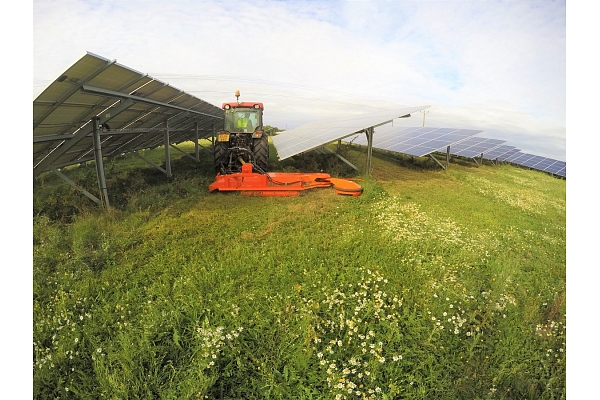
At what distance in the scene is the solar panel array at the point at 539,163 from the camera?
60.9ft

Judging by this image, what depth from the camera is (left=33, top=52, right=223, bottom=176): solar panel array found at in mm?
4594

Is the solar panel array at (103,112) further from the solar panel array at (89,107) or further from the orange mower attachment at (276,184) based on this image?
the orange mower attachment at (276,184)

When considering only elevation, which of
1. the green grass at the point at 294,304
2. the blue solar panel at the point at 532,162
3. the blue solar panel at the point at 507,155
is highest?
the blue solar panel at the point at 507,155

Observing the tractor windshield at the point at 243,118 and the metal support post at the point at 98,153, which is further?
the tractor windshield at the point at 243,118

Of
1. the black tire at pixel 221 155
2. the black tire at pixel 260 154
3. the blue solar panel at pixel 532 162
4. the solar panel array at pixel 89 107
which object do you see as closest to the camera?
the solar panel array at pixel 89 107

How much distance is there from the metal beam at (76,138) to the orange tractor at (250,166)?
283 cm

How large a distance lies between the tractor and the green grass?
3555 millimetres

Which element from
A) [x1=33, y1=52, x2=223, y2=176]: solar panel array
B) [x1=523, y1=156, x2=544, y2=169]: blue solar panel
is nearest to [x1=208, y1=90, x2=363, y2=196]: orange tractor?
[x1=33, y1=52, x2=223, y2=176]: solar panel array

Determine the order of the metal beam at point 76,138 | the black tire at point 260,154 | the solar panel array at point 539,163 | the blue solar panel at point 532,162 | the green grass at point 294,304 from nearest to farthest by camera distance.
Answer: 1. the green grass at point 294,304
2. the metal beam at point 76,138
3. the black tire at point 260,154
4. the solar panel array at point 539,163
5. the blue solar panel at point 532,162

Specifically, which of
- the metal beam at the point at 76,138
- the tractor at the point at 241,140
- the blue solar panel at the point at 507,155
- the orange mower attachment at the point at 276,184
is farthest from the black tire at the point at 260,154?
the blue solar panel at the point at 507,155

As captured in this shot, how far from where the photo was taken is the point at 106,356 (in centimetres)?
307

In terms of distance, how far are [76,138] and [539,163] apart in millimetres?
24667

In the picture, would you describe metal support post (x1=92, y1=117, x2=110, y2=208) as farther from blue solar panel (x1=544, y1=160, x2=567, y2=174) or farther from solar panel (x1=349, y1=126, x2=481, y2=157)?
blue solar panel (x1=544, y1=160, x2=567, y2=174)

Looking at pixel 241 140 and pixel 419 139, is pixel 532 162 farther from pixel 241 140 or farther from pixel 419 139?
pixel 241 140
